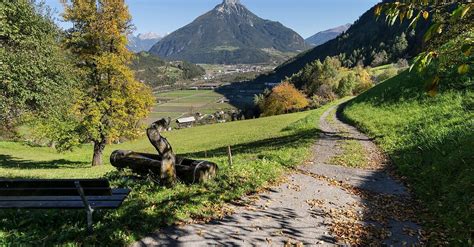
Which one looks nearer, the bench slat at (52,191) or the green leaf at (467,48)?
the green leaf at (467,48)

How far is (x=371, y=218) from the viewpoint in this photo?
39.4ft

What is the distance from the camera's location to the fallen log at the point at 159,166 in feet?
44.2

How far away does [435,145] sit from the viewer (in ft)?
58.8

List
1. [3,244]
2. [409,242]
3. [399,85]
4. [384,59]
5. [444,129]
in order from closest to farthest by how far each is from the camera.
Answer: [3,244] < [409,242] < [444,129] < [399,85] < [384,59]

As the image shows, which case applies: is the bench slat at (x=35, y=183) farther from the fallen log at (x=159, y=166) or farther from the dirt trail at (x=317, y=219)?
the fallen log at (x=159, y=166)

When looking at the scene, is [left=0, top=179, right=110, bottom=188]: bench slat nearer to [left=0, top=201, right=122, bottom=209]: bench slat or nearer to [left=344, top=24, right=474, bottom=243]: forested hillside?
A: [left=0, top=201, right=122, bottom=209]: bench slat

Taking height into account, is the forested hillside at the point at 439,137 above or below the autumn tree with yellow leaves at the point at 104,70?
below

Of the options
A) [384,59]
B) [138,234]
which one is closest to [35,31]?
[138,234]

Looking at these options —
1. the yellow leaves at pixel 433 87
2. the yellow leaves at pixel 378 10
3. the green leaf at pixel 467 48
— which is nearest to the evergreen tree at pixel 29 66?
the yellow leaves at pixel 378 10

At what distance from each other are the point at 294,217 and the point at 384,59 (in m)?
199

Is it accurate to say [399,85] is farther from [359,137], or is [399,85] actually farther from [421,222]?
[421,222]

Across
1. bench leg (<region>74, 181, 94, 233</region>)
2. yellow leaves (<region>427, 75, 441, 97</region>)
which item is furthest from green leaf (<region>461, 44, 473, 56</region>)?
bench leg (<region>74, 181, 94, 233</region>)

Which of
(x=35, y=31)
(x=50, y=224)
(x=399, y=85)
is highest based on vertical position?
(x=35, y=31)

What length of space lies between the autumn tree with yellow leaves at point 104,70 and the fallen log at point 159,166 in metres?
14.2
